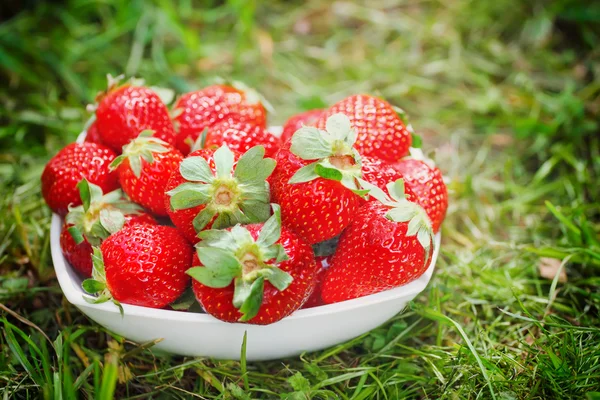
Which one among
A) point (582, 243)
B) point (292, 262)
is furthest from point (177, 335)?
point (582, 243)

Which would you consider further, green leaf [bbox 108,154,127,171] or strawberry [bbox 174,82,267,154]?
strawberry [bbox 174,82,267,154]

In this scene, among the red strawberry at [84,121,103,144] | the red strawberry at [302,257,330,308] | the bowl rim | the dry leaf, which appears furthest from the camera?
the dry leaf

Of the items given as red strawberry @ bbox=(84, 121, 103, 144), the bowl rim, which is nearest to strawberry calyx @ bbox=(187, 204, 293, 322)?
the bowl rim

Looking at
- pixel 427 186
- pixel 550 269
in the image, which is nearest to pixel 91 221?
pixel 427 186

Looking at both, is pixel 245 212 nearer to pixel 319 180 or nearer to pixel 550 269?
pixel 319 180

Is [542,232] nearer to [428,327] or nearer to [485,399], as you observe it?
[428,327]

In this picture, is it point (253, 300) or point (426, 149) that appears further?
point (426, 149)

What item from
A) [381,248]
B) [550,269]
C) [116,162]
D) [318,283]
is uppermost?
[116,162]

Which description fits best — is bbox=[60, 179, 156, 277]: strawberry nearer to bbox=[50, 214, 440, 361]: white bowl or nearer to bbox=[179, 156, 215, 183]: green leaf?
bbox=[50, 214, 440, 361]: white bowl
